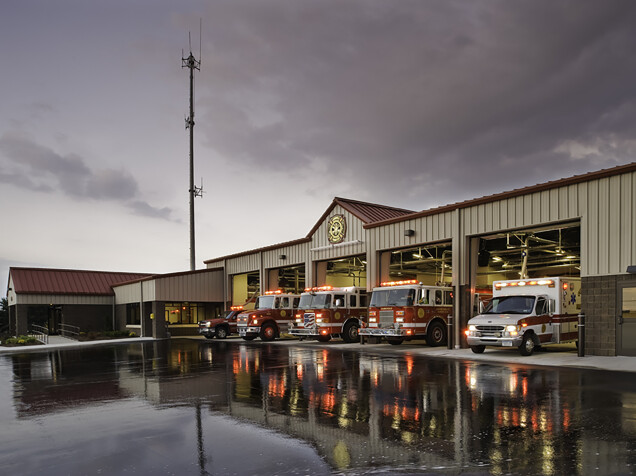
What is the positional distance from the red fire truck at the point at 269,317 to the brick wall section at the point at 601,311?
55.2ft

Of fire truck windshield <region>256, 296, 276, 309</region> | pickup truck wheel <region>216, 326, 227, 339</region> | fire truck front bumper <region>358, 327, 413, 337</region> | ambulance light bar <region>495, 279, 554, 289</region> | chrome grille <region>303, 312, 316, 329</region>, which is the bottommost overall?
pickup truck wheel <region>216, 326, 227, 339</region>

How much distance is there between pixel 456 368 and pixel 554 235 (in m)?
13.5

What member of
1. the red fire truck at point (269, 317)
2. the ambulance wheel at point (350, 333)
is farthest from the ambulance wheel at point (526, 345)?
the red fire truck at point (269, 317)

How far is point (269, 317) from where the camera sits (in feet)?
102

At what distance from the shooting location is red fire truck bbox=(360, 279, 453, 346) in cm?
2331

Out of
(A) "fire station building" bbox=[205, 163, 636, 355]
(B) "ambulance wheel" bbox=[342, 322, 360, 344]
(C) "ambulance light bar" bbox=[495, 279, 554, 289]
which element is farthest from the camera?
(B) "ambulance wheel" bbox=[342, 322, 360, 344]

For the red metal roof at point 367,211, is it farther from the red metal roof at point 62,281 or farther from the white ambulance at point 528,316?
the red metal roof at point 62,281

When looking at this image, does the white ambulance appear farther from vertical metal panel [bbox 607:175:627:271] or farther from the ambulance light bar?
vertical metal panel [bbox 607:175:627:271]

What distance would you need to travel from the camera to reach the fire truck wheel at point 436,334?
23.9 metres

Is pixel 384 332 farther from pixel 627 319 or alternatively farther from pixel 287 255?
pixel 287 255

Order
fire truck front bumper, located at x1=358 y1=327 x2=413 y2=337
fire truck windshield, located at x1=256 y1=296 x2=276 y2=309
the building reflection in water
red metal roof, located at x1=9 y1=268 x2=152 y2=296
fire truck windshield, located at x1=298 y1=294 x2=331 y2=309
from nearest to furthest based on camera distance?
the building reflection in water, fire truck front bumper, located at x1=358 y1=327 x2=413 y2=337, fire truck windshield, located at x1=298 y1=294 x2=331 y2=309, fire truck windshield, located at x1=256 y1=296 x2=276 y2=309, red metal roof, located at x1=9 y1=268 x2=152 y2=296

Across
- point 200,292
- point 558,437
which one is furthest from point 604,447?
point 200,292

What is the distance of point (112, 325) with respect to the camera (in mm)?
44938

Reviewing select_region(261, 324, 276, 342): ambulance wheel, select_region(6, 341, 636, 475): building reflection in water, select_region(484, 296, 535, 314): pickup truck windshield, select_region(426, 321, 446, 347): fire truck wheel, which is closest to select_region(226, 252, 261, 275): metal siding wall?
select_region(261, 324, 276, 342): ambulance wheel
